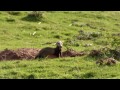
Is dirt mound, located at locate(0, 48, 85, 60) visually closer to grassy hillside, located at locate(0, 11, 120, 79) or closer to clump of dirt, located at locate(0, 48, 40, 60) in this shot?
clump of dirt, located at locate(0, 48, 40, 60)

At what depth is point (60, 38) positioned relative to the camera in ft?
53.4

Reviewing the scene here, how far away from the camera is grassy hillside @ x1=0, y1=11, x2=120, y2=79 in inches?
336

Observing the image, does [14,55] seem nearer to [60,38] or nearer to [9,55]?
[9,55]

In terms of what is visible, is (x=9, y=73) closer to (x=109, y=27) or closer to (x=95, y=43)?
(x=95, y=43)

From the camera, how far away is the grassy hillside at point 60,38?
8.52 m

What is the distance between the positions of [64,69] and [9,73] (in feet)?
4.56

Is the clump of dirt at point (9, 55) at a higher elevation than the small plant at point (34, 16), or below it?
higher

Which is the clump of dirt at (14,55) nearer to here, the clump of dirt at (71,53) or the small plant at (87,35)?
the clump of dirt at (71,53)

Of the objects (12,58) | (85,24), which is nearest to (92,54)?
(12,58)

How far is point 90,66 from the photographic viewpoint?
9219mm

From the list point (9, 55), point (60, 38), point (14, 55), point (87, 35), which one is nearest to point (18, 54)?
point (14, 55)

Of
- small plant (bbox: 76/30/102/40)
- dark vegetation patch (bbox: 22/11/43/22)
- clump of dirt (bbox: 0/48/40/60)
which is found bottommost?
small plant (bbox: 76/30/102/40)

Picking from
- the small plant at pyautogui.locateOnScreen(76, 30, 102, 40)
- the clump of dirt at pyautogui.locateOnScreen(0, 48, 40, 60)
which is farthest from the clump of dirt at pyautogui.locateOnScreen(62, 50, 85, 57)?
the small plant at pyautogui.locateOnScreen(76, 30, 102, 40)

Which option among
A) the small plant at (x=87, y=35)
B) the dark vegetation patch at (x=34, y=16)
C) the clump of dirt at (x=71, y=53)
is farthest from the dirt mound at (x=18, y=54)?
the dark vegetation patch at (x=34, y=16)
